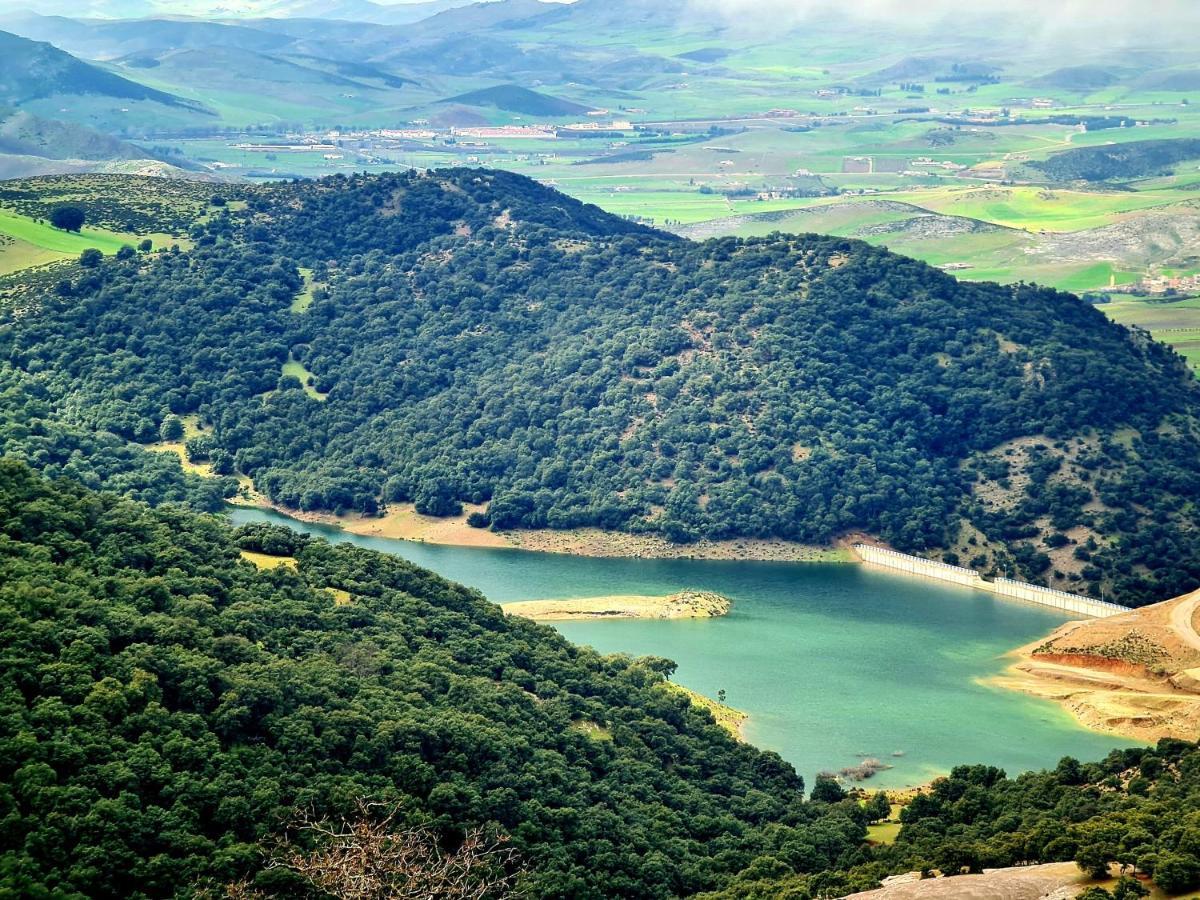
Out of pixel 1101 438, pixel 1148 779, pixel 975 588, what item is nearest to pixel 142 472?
pixel 975 588

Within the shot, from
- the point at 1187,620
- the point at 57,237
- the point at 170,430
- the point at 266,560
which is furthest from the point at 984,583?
the point at 57,237

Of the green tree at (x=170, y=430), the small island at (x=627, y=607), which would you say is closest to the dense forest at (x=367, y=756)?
the small island at (x=627, y=607)

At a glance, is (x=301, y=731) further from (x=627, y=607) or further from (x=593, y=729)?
(x=627, y=607)

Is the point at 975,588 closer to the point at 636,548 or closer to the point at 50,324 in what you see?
the point at 636,548

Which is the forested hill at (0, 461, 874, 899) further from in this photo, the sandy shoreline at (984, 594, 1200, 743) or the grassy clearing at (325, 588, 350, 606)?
the sandy shoreline at (984, 594, 1200, 743)

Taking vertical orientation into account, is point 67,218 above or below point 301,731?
above

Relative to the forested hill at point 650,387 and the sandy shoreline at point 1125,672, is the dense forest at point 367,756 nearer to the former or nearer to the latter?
the sandy shoreline at point 1125,672
